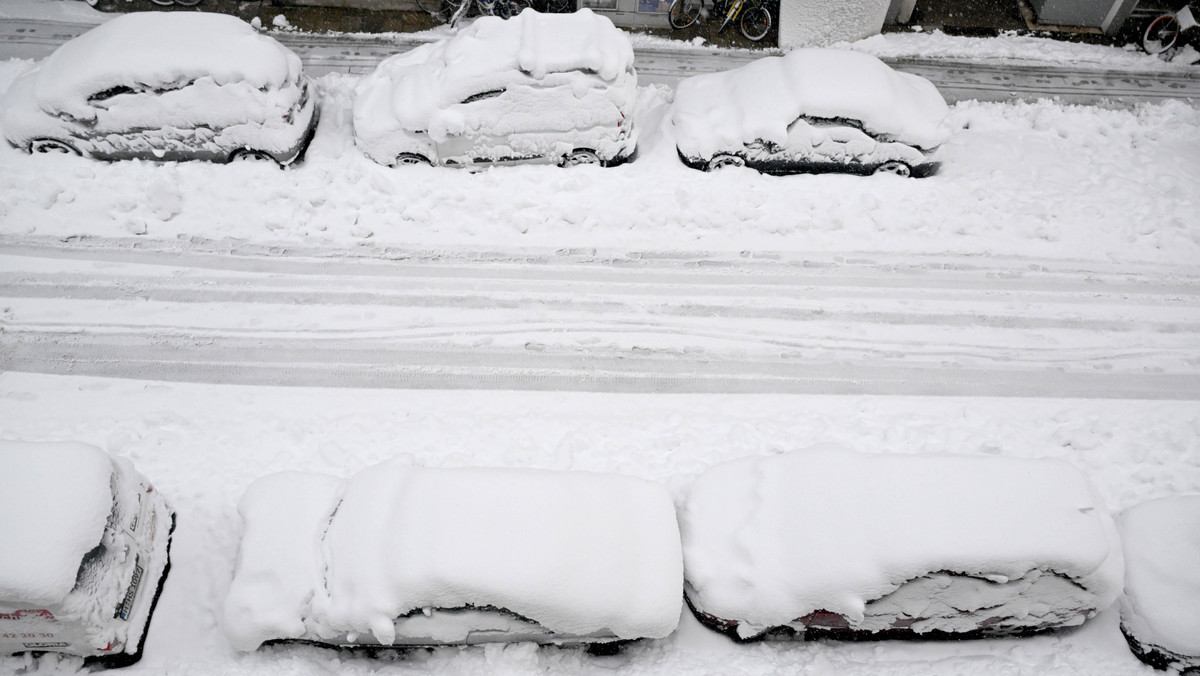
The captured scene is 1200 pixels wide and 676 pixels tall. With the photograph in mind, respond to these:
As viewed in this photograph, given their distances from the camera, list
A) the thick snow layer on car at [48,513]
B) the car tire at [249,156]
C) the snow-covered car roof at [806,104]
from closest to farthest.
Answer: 1. the thick snow layer on car at [48,513]
2. the snow-covered car roof at [806,104]
3. the car tire at [249,156]

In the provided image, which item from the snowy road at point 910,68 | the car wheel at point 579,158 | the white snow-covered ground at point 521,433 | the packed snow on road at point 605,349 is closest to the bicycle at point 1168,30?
the snowy road at point 910,68

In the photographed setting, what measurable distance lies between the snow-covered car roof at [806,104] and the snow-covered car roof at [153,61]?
226 inches

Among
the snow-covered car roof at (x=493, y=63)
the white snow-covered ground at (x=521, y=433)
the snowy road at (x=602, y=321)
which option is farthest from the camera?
the snow-covered car roof at (x=493, y=63)

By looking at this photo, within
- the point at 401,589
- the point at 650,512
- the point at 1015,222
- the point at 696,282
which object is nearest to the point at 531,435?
the point at 650,512

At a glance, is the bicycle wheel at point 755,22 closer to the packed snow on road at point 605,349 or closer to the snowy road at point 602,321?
the packed snow on road at point 605,349

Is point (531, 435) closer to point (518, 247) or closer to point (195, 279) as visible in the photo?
point (518, 247)

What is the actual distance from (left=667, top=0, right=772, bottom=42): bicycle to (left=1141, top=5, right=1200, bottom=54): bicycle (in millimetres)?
6968

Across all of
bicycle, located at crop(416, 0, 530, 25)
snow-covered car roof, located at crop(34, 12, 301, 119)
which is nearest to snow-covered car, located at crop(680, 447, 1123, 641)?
snow-covered car roof, located at crop(34, 12, 301, 119)

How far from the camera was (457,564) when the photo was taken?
5.07m

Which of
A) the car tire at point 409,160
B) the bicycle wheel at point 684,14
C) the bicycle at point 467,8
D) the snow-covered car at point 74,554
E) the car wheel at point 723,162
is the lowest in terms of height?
the snow-covered car at point 74,554

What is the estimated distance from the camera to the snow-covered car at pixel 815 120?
9281mm

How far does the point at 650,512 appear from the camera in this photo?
578 cm

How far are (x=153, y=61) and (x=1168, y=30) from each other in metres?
16.6

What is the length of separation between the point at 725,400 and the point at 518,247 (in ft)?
11.1
